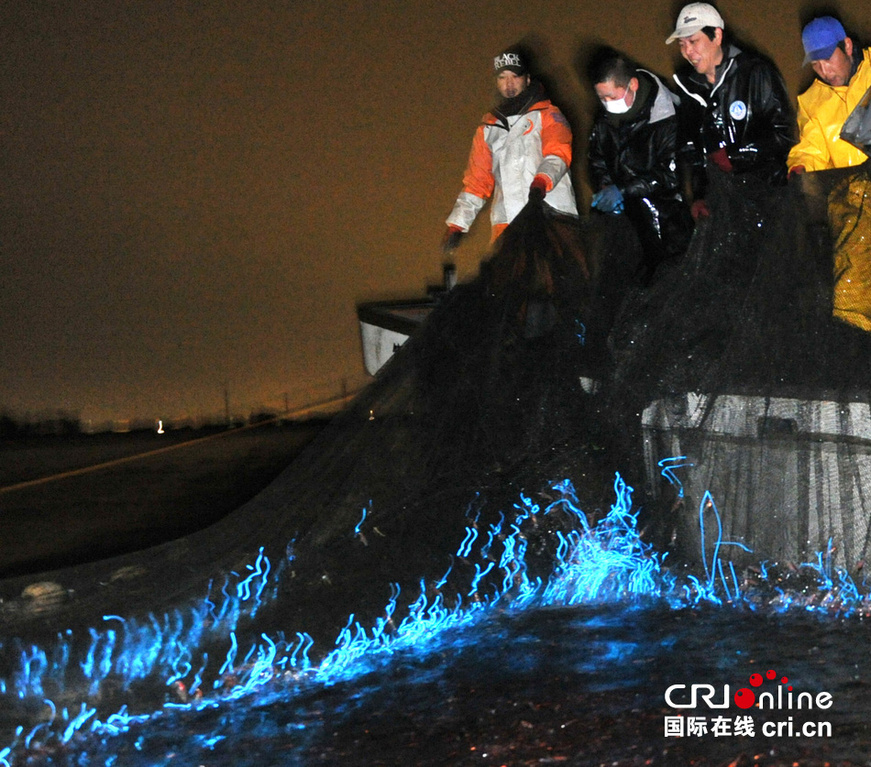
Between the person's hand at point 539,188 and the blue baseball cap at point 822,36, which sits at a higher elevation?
the blue baseball cap at point 822,36

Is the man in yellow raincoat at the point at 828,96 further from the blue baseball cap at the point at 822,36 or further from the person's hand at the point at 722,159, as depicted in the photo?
the person's hand at the point at 722,159

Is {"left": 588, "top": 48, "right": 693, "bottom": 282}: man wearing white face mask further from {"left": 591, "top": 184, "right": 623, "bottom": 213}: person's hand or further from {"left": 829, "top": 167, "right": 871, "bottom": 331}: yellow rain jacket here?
{"left": 829, "top": 167, "right": 871, "bottom": 331}: yellow rain jacket

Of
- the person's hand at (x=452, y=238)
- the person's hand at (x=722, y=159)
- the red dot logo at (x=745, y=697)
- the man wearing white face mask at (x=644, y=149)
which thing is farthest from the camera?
the person's hand at (x=452, y=238)

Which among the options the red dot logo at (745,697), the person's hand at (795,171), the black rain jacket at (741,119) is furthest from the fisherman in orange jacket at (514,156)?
the red dot logo at (745,697)

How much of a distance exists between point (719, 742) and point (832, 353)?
1.85m

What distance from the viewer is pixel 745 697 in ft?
11.7

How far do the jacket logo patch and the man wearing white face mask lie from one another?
310mm

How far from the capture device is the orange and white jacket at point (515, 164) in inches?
227

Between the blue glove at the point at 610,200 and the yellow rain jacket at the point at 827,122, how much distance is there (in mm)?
835

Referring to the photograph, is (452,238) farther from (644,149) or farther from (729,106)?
(729,106)

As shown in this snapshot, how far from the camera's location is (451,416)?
455 cm

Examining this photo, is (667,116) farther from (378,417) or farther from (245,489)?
(245,489)

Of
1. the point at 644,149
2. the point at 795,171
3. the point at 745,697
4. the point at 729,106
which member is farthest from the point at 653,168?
the point at 745,697

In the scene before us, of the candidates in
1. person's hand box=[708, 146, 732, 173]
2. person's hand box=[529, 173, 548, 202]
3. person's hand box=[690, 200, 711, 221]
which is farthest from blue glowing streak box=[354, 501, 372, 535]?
person's hand box=[708, 146, 732, 173]
